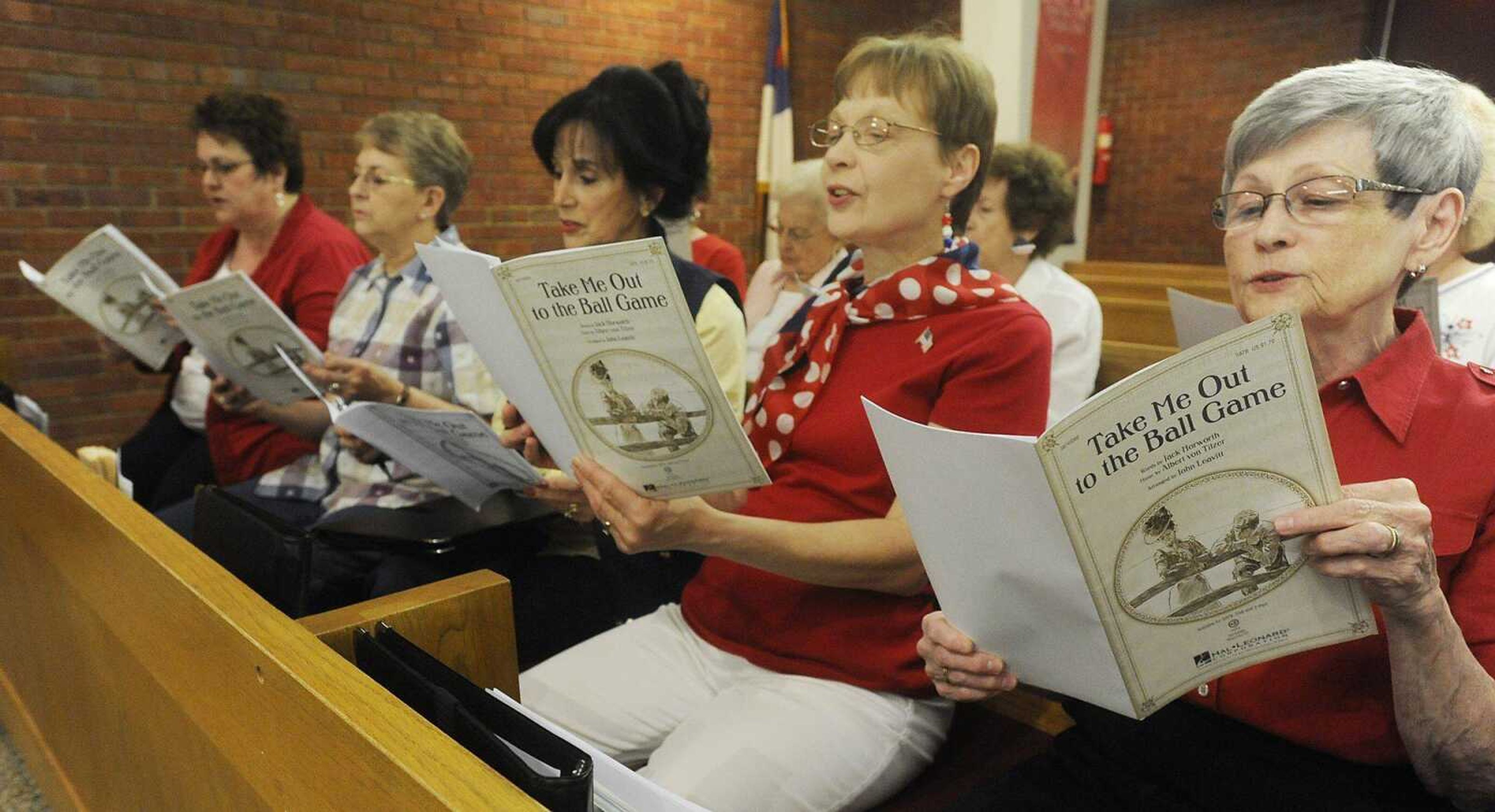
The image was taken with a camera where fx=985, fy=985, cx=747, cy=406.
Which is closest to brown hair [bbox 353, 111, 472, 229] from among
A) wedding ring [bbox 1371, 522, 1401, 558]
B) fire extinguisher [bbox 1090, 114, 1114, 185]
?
wedding ring [bbox 1371, 522, 1401, 558]

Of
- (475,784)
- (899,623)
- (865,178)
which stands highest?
(865,178)

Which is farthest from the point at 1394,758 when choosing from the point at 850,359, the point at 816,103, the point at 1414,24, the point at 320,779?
the point at 1414,24

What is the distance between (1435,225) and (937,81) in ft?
2.24

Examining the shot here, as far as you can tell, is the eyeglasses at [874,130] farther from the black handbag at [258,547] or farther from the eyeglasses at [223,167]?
the eyeglasses at [223,167]

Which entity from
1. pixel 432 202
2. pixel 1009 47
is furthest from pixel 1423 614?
pixel 1009 47

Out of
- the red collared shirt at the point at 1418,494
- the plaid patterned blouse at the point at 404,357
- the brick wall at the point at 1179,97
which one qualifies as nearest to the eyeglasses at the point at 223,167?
the plaid patterned blouse at the point at 404,357

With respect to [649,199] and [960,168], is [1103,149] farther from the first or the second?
[960,168]

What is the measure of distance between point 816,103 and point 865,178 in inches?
216

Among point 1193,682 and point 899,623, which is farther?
point 899,623

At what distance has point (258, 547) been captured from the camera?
55.7 inches

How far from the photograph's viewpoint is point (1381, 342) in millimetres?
1086

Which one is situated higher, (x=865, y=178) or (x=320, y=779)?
(x=865, y=178)

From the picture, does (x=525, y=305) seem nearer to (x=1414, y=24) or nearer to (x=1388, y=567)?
(x=1388, y=567)

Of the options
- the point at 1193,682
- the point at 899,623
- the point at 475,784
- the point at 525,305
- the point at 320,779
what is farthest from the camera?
the point at 899,623
